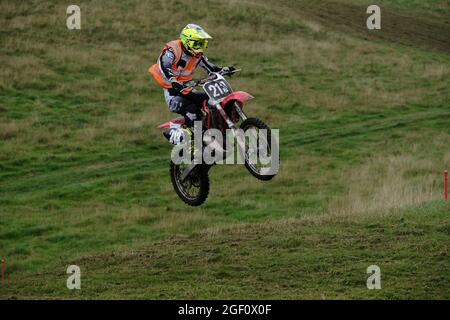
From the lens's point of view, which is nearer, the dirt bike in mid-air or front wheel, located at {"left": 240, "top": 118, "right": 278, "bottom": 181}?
front wheel, located at {"left": 240, "top": 118, "right": 278, "bottom": 181}

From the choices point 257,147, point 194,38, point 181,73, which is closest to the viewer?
point 257,147

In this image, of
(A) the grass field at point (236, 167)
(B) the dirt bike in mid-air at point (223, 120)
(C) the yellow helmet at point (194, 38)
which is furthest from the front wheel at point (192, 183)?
(A) the grass field at point (236, 167)

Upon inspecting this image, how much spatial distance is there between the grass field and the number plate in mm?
6850

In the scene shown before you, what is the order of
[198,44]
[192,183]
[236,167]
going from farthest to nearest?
[236,167]
[192,183]
[198,44]

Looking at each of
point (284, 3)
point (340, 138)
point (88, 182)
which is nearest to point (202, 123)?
point (88, 182)

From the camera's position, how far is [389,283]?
21.5 m

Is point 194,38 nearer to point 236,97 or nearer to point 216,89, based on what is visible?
point 216,89

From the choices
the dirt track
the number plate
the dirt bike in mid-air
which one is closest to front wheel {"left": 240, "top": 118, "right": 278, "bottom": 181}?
the dirt bike in mid-air

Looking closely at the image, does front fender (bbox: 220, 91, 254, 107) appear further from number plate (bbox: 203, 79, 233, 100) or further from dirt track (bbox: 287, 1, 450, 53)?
dirt track (bbox: 287, 1, 450, 53)

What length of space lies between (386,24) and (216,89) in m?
61.2

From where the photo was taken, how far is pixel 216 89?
1599 cm

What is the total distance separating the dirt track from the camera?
69250 millimetres

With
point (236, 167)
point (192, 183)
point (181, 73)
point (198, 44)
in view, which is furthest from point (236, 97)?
point (236, 167)
